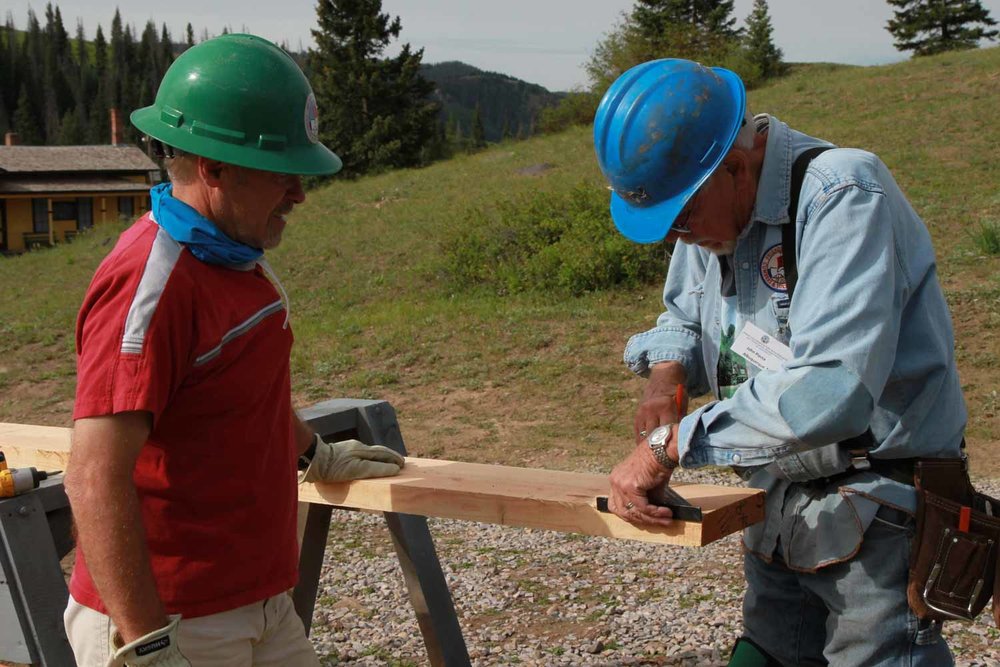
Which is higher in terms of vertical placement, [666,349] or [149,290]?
[149,290]

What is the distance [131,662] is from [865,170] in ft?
6.07

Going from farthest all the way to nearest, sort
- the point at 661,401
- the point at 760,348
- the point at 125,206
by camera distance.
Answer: the point at 125,206 < the point at 661,401 < the point at 760,348

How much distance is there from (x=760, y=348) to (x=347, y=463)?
1.35 m

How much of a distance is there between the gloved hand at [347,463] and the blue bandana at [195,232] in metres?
0.97

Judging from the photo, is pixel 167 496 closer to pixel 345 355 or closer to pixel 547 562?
pixel 547 562

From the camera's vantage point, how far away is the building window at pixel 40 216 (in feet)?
156

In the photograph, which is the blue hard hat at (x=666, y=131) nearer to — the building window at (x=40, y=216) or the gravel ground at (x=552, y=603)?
the gravel ground at (x=552, y=603)

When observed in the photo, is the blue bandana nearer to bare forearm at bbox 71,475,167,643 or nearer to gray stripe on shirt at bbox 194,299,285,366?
gray stripe on shirt at bbox 194,299,285,366

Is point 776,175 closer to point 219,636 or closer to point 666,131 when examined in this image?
point 666,131

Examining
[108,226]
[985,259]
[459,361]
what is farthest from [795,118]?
[108,226]

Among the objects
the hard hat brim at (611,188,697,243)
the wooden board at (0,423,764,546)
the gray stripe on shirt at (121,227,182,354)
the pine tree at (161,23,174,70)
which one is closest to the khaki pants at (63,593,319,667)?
the wooden board at (0,423,764,546)

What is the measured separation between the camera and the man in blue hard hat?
6.84ft

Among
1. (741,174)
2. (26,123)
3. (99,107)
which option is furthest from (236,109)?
(99,107)

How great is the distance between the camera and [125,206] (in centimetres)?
5028
